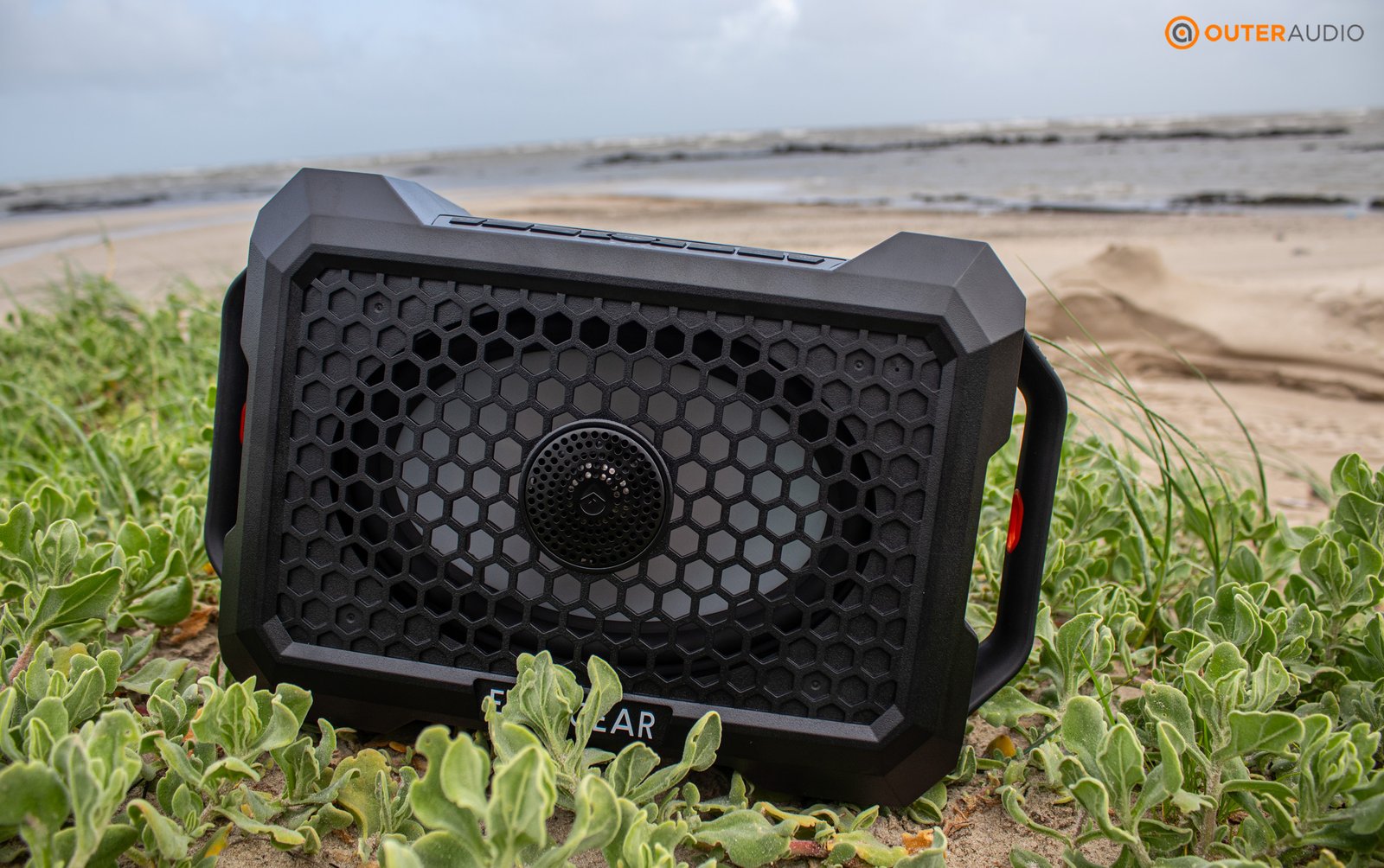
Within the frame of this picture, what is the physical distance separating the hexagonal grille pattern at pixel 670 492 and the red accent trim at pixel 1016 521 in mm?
163

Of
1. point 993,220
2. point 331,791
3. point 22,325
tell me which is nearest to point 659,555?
point 331,791

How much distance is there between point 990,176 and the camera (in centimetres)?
1430

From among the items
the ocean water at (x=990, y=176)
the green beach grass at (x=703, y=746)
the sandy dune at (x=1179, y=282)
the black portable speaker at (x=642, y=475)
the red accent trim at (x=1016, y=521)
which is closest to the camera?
the green beach grass at (x=703, y=746)

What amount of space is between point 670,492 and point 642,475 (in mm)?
Result: 34

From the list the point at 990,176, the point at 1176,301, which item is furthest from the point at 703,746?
the point at 990,176

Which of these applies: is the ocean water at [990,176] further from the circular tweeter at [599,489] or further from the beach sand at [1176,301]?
the circular tweeter at [599,489]

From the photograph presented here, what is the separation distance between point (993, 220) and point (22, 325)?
7.85 m

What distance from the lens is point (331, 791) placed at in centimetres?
94

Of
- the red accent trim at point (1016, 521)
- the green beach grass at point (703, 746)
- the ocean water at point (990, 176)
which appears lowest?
the green beach grass at point (703, 746)

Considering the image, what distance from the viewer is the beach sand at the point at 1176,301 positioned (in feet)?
8.02

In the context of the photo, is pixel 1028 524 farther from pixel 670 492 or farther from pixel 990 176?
pixel 990 176

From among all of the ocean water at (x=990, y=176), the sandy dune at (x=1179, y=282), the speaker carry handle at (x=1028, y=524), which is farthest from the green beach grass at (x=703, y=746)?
the ocean water at (x=990, y=176)

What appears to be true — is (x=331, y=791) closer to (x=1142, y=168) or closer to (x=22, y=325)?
(x=22, y=325)

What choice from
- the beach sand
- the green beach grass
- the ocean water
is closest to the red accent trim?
the green beach grass
